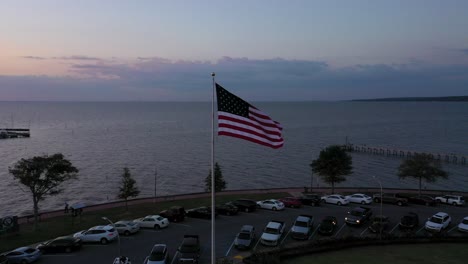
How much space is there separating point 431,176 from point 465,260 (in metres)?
26.0

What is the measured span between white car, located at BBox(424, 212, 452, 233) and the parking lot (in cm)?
52

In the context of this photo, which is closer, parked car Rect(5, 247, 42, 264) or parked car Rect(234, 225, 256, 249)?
parked car Rect(5, 247, 42, 264)

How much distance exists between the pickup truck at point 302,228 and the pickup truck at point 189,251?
795 cm

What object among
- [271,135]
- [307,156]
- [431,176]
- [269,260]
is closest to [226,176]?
[307,156]

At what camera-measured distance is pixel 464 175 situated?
86.6 metres

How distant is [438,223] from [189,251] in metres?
21.1

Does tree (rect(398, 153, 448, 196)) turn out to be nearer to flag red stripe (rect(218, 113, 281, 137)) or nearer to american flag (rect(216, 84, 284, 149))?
flag red stripe (rect(218, 113, 281, 137))

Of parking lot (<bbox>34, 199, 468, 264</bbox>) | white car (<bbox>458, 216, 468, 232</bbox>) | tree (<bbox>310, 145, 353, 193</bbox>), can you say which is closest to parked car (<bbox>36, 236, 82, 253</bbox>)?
parking lot (<bbox>34, 199, 468, 264</bbox>)

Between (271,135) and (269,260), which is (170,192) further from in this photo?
(271,135)

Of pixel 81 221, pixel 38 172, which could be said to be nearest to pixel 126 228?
pixel 81 221

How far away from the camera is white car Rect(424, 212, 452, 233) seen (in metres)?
34.2

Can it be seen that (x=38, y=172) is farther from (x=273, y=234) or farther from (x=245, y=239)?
(x=273, y=234)

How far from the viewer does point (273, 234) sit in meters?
Result: 31.6

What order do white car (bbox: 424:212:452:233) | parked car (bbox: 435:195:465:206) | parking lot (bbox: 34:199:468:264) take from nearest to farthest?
parking lot (bbox: 34:199:468:264), white car (bbox: 424:212:452:233), parked car (bbox: 435:195:465:206)
